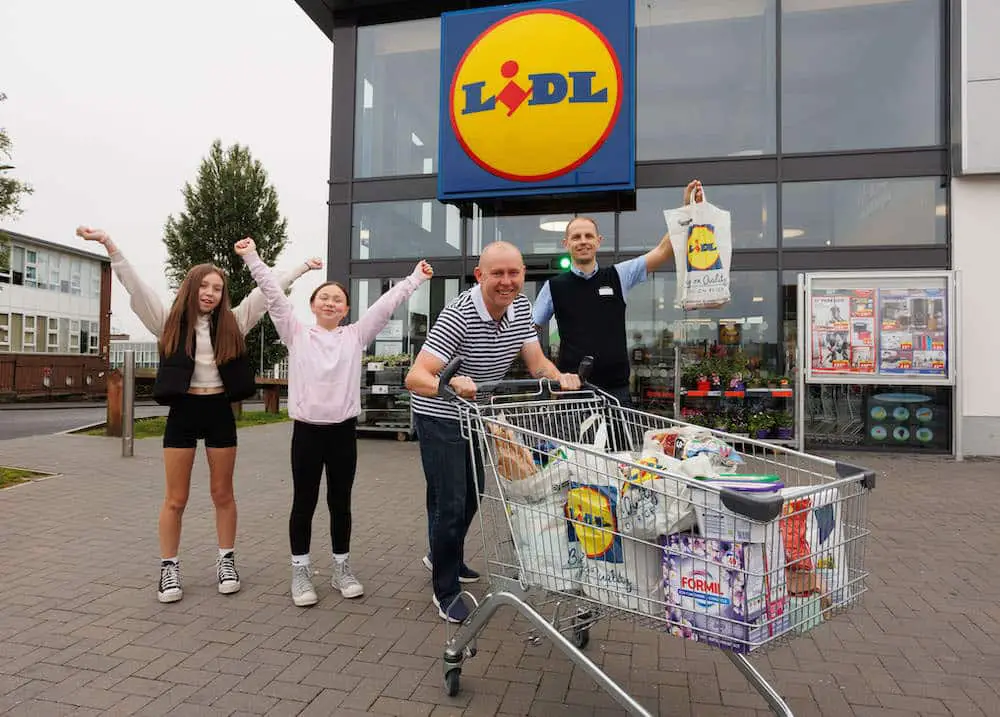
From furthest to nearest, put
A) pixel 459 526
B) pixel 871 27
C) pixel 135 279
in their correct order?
pixel 871 27 < pixel 135 279 < pixel 459 526

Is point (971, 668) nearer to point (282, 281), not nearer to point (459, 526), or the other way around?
point (459, 526)

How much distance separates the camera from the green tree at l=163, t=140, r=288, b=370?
23.9 metres

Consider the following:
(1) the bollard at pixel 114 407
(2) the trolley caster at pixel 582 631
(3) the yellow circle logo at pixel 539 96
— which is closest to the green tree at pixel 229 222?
(1) the bollard at pixel 114 407

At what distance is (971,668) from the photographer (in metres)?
2.98

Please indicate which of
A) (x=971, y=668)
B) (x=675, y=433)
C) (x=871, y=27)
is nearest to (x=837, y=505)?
(x=675, y=433)

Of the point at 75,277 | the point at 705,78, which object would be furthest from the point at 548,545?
the point at 75,277

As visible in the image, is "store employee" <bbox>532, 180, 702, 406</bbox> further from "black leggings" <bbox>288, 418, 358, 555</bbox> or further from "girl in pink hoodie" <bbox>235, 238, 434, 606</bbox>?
"black leggings" <bbox>288, 418, 358, 555</bbox>

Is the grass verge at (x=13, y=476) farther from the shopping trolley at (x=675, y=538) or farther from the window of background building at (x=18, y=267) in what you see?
the window of background building at (x=18, y=267)

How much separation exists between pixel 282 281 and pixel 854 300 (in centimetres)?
805

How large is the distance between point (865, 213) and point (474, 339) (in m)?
8.59

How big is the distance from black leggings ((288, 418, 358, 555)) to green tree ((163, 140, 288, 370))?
20861mm

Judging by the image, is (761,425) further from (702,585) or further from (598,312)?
(702,585)

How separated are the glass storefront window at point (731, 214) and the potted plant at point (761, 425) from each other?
257 cm

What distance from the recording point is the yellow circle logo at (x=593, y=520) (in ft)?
7.19
